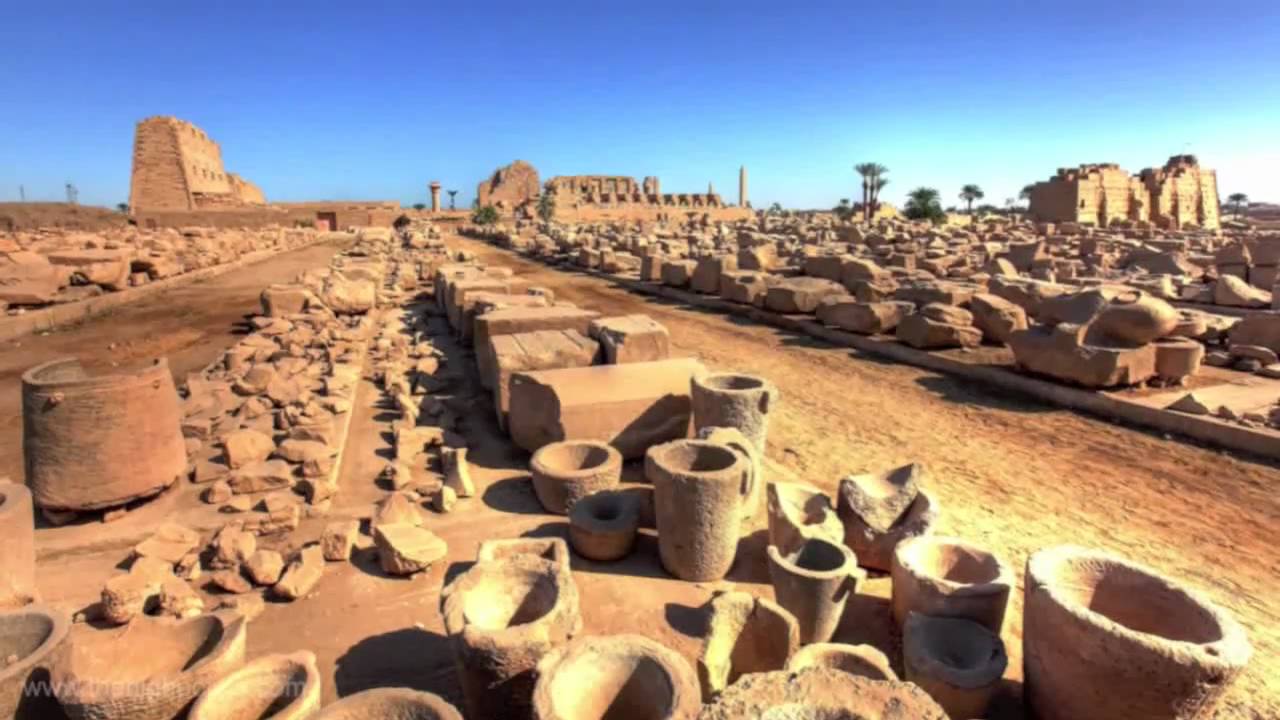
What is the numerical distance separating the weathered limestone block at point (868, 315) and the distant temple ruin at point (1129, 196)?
3394 cm

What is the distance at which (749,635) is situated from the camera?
2.82 meters

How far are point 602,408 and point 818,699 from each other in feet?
10.5

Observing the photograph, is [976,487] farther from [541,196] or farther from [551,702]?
[541,196]

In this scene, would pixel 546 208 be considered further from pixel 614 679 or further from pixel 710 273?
pixel 614 679

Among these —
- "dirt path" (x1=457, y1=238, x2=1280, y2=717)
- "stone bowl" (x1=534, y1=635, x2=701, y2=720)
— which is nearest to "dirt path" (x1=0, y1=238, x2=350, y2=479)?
"stone bowl" (x1=534, y1=635, x2=701, y2=720)

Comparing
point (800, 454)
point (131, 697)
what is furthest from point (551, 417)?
point (131, 697)

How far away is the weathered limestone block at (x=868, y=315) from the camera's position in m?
Result: 10.2

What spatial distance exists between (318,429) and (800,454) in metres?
4.00

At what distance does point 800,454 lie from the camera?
5836 millimetres

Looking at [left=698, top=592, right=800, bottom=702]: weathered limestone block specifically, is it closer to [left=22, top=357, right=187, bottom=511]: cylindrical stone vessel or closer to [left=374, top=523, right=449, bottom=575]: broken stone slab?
[left=374, top=523, right=449, bottom=575]: broken stone slab

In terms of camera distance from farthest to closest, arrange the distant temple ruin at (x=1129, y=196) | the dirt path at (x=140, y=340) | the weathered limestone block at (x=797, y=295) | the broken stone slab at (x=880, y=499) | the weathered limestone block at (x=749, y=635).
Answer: the distant temple ruin at (x=1129, y=196) → the weathered limestone block at (x=797, y=295) → the dirt path at (x=140, y=340) → the broken stone slab at (x=880, y=499) → the weathered limestone block at (x=749, y=635)

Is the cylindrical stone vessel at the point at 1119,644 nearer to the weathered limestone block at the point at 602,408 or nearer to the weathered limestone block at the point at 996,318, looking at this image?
Answer: the weathered limestone block at the point at 602,408

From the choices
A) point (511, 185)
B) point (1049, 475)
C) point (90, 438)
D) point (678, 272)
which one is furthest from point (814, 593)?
point (511, 185)

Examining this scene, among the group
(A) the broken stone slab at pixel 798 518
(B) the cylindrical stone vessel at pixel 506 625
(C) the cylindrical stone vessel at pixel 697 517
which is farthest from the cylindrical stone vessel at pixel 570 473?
(B) the cylindrical stone vessel at pixel 506 625
